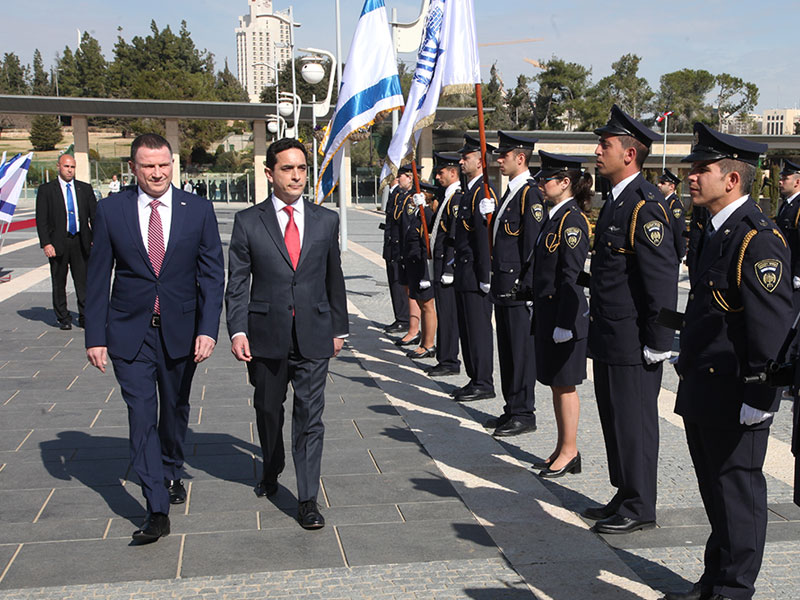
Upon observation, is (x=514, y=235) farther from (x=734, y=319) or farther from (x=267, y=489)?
(x=734, y=319)

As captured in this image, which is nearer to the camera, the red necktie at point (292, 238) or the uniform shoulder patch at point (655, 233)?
the uniform shoulder patch at point (655, 233)

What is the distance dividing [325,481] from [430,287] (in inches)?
157

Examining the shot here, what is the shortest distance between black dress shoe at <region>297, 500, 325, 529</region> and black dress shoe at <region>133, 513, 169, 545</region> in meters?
0.68

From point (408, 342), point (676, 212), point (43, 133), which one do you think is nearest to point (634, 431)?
point (408, 342)

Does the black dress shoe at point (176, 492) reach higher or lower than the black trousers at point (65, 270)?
lower

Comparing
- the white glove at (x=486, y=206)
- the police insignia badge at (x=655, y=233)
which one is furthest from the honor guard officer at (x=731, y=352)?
the white glove at (x=486, y=206)

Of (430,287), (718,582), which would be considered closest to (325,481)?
(718,582)

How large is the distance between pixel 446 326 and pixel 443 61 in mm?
2459

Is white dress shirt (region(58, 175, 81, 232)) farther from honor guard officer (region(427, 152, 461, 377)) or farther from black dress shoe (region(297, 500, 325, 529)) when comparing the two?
black dress shoe (region(297, 500, 325, 529))

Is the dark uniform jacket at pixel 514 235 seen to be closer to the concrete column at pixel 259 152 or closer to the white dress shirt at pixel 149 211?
the white dress shirt at pixel 149 211

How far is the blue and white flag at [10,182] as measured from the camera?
45.2ft

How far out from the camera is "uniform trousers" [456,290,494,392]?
291 inches

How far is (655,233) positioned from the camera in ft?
14.2

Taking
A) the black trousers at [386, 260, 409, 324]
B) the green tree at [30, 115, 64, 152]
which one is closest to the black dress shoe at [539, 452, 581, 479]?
the black trousers at [386, 260, 409, 324]
